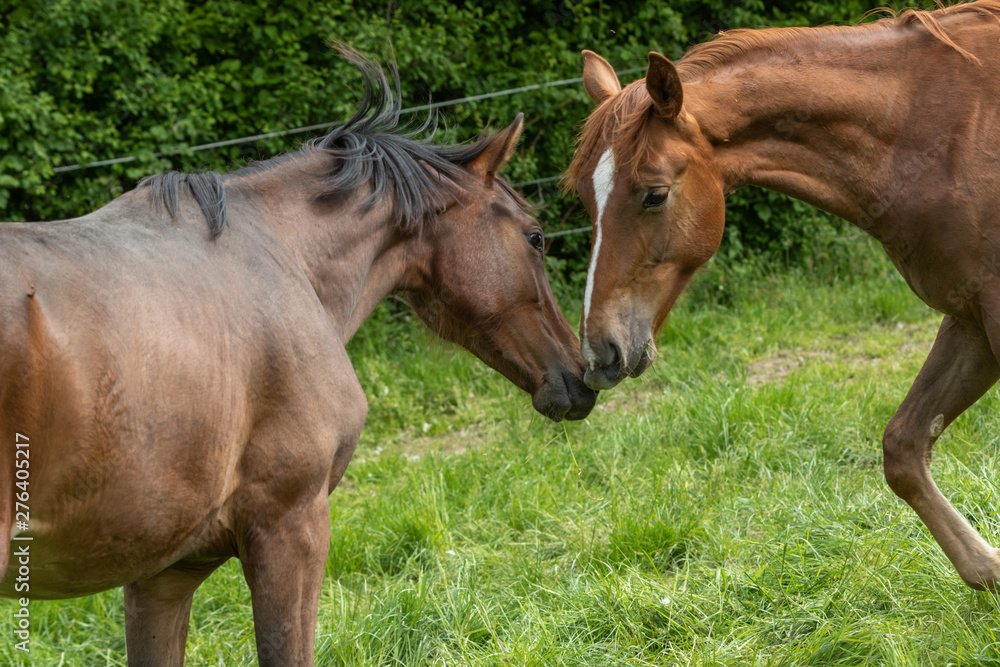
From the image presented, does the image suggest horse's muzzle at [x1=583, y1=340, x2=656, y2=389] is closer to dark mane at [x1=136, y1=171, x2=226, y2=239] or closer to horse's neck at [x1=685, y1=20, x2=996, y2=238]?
horse's neck at [x1=685, y1=20, x2=996, y2=238]

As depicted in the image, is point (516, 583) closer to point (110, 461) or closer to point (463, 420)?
point (110, 461)

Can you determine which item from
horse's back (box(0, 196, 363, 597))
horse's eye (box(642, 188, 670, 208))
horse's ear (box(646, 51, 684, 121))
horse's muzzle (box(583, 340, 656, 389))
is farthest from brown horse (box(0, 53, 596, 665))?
horse's ear (box(646, 51, 684, 121))

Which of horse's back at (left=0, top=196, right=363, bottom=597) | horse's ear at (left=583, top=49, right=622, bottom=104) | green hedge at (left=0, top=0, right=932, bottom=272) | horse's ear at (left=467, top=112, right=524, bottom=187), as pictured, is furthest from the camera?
green hedge at (left=0, top=0, right=932, bottom=272)

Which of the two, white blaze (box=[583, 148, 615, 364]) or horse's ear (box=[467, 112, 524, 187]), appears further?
horse's ear (box=[467, 112, 524, 187])

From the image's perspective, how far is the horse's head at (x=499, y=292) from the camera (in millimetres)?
2951

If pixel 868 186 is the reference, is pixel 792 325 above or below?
below

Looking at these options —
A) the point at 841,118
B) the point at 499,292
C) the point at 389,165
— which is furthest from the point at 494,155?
the point at 841,118

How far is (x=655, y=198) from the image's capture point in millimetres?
2785

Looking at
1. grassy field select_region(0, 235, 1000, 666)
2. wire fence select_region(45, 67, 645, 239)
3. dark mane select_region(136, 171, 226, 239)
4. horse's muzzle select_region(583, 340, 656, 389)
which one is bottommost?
grassy field select_region(0, 235, 1000, 666)

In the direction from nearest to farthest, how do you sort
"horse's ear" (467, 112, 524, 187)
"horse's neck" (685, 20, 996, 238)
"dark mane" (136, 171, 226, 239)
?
"dark mane" (136, 171, 226, 239), "horse's neck" (685, 20, 996, 238), "horse's ear" (467, 112, 524, 187)

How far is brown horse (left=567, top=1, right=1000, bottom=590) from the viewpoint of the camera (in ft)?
8.90

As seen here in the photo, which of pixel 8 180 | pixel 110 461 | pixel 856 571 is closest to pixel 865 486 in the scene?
pixel 856 571

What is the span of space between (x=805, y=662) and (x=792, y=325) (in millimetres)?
Result: 4183

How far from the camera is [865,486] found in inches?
150
